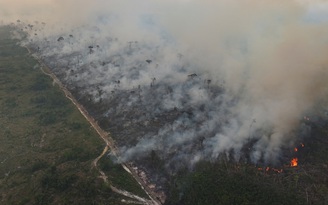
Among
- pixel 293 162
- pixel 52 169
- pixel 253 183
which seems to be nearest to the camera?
pixel 253 183

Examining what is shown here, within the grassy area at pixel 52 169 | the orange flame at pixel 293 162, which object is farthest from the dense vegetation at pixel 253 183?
the grassy area at pixel 52 169

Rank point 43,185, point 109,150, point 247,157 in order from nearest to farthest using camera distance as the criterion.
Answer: point 43,185 → point 247,157 → point 109,150

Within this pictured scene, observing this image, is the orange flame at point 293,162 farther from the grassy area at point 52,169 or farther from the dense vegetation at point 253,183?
the grassy area at point 52,169

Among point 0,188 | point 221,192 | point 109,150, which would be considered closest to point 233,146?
point 221,192

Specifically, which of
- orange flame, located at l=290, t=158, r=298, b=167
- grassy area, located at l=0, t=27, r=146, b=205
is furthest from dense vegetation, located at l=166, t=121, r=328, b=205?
grassy area, located at l=0, t=27, r=146, b=205

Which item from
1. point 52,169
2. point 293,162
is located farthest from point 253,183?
point 52,169

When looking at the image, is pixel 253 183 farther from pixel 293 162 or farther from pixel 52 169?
pixel 52 169

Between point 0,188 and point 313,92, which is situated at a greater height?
point 313,92

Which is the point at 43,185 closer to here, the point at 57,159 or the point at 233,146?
the point at 57,159

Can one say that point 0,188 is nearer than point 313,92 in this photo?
Yes

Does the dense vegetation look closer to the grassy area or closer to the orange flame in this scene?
the orange flame

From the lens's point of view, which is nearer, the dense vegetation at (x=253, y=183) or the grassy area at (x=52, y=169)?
the dense vegetation at (x=253, y=183)
